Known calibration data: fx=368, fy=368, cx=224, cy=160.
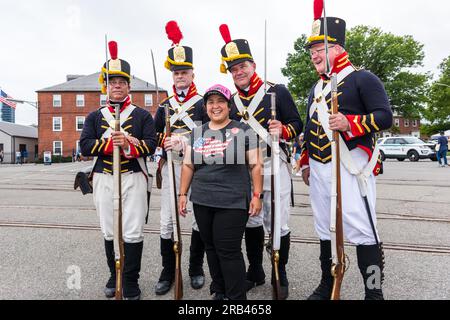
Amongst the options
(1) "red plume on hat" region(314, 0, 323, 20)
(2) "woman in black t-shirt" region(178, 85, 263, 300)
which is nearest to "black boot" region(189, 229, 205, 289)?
(2) "woman in black t-shirt" region(178, 85, 263, 300)

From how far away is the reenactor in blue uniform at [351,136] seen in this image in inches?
109

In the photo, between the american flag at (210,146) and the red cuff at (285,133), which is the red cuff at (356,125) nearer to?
the red cuff at (285,133)

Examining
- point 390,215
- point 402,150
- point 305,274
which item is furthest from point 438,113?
point 305,274

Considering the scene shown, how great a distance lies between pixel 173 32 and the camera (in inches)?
150

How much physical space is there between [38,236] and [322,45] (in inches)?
182

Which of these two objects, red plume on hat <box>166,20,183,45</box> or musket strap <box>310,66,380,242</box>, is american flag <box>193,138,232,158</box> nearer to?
musket strap <box>310,66,380,242</box>

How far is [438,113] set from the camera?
42531 mm

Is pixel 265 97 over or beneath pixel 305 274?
over

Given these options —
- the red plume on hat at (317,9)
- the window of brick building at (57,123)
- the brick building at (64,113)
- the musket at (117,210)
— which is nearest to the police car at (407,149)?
the red plume on hat at (317,9)

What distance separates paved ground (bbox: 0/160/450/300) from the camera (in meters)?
3.45

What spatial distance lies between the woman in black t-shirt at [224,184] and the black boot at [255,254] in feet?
1.85

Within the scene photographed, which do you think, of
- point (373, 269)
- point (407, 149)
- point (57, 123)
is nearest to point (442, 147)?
point (407, 149)

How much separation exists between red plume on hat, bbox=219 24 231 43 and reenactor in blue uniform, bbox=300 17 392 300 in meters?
0.86
